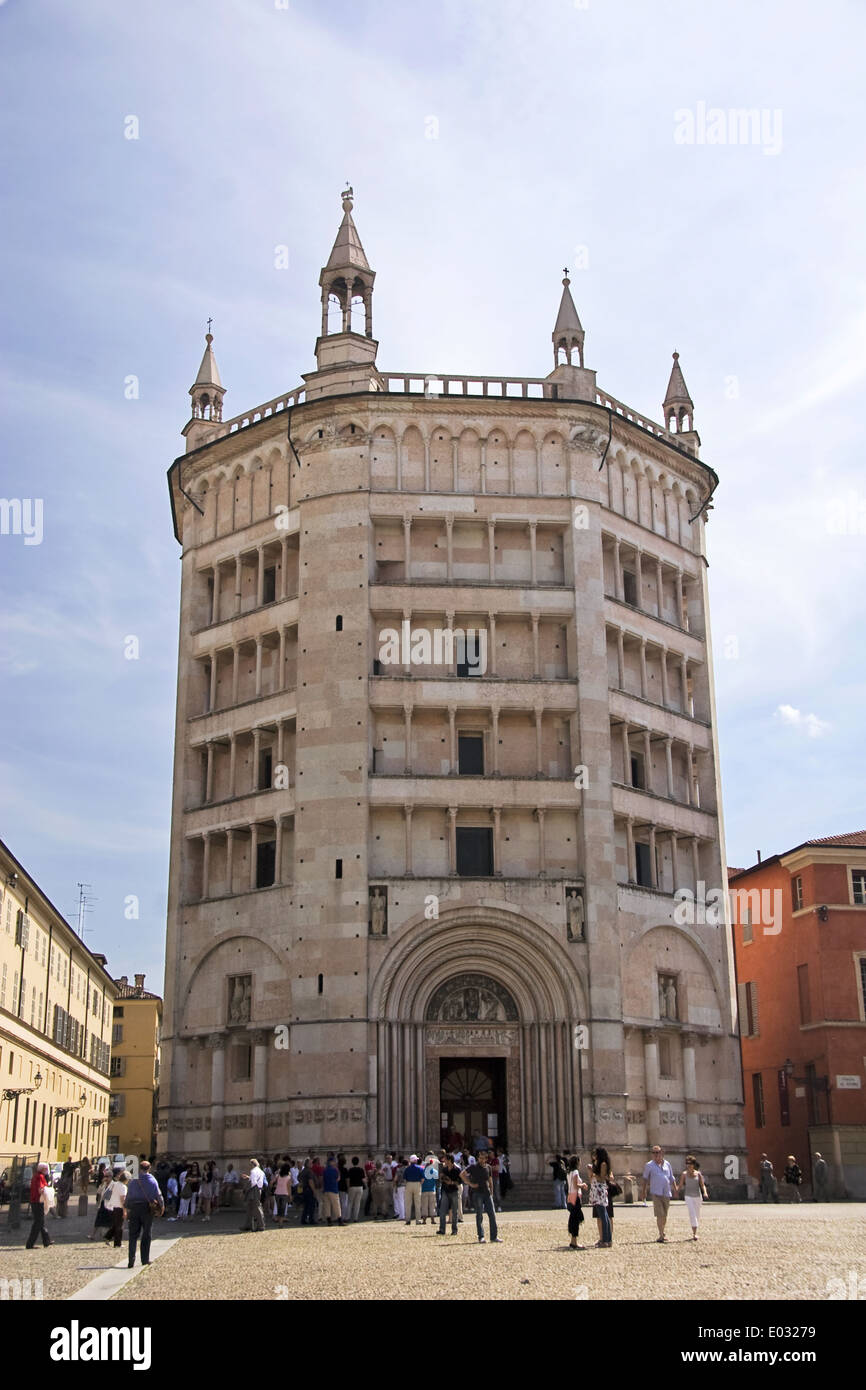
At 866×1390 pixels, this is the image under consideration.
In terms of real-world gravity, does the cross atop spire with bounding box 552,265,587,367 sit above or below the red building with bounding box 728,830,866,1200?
above

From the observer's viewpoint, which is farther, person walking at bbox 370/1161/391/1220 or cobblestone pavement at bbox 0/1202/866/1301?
person walking at bbox 370/1161/391/1220

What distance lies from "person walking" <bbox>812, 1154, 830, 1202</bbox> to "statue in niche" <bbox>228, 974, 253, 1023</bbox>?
20.6 m

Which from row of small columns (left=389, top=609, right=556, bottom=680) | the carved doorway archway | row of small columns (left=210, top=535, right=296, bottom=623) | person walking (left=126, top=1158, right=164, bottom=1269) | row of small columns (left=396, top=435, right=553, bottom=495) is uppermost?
row of small columns (left=396, top=435, right=553, bottom=495)

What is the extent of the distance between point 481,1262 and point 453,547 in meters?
30.3

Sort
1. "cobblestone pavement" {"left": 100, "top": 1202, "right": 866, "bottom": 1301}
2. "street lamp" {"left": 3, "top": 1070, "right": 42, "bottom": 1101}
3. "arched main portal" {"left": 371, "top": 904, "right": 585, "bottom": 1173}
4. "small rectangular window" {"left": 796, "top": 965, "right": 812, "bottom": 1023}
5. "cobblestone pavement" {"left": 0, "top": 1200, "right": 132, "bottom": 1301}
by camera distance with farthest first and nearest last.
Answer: "small rectangular window" {"left": 796, "top": 965, "right": 812, "bottom": 1023}
"street lamp" {"left": 3, "top": 1070, "right": 42, "bottom": 1101}
"arched main portal" {"left": 371, "top": 904, "right": 585, "bottom": 1173}
"cobblestone pavement" {"left": 0, "top": 1200, "right": 132, "bottom": 1301}
"cobblestone pavement" {"left": 100, "top": 1202, "right": 866, "bottom": 1301}

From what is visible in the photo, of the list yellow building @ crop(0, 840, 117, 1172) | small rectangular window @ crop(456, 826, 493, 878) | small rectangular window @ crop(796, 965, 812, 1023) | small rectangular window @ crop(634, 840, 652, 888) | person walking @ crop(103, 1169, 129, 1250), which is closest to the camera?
person walking @ crop(103, 1169, 129, 1250)

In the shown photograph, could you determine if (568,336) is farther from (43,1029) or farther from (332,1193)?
(43,1029)

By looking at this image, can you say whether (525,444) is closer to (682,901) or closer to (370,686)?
(370,686)

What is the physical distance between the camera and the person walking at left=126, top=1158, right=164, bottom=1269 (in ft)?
80.8

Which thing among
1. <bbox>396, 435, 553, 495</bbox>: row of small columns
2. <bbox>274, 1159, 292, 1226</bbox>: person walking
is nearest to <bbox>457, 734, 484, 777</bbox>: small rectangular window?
<bbox>396, 435, 553, 495</bbox>: row of small columns

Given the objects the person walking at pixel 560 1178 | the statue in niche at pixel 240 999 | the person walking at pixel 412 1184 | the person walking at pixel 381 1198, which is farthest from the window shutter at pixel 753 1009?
the person walking at pixel 412 1184

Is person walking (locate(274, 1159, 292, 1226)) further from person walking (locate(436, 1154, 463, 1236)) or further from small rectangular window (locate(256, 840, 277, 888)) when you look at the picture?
small rectangular window (locate(256, 840, 277, 888))
